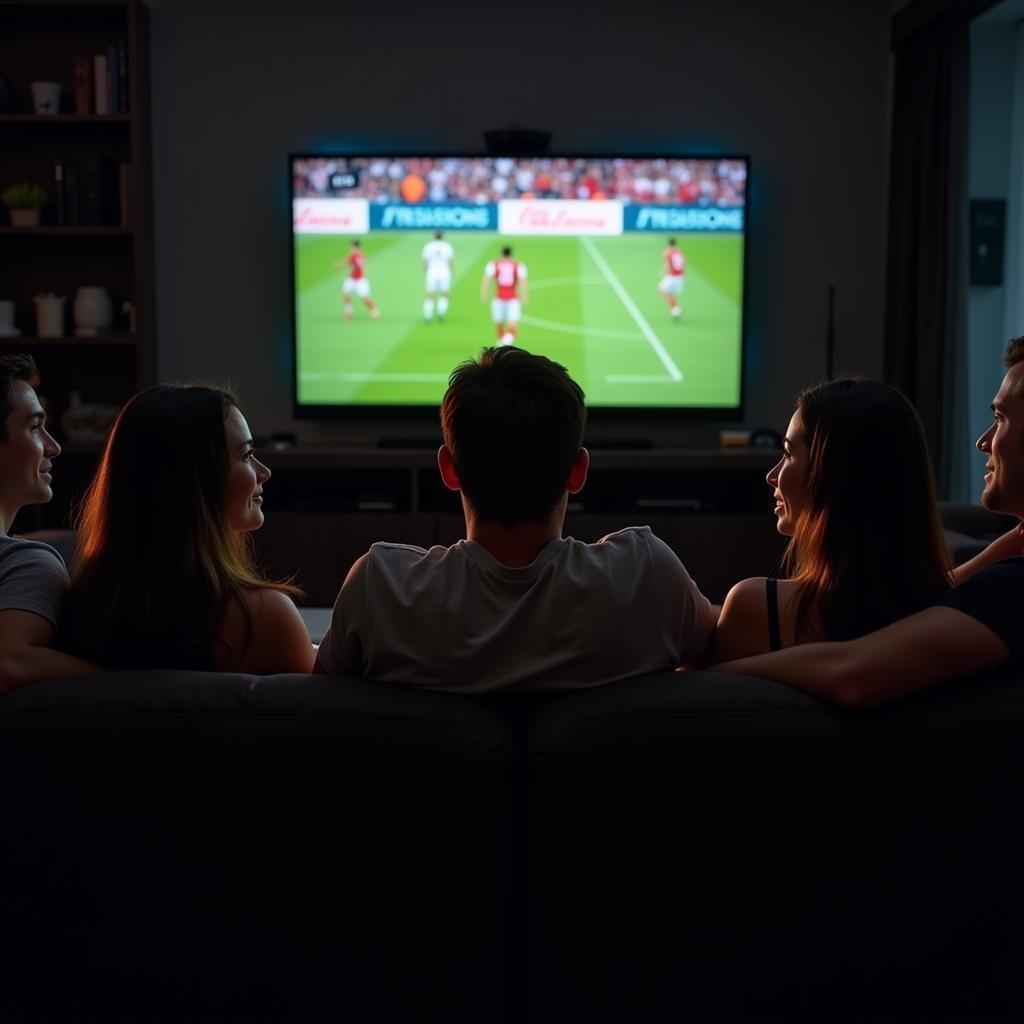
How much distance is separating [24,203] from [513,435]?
4.31 meters

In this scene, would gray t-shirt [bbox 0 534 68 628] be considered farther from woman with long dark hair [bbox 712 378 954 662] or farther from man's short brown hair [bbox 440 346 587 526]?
woman with long dark hair [bbox 712 378 954 662]

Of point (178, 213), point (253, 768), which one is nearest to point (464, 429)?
point (253, 768)

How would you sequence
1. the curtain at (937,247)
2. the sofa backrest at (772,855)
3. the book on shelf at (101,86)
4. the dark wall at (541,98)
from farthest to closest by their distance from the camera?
the dark wall at (541,98) < the book on shelf at (101,86) < the curtain at (937,247) < the sofa backrest at (772,855)

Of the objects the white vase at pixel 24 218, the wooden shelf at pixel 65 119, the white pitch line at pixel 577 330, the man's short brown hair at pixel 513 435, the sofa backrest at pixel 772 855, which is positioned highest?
the wooden shelf at pixel 65 119

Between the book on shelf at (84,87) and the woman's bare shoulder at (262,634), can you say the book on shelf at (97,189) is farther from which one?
the woman's bare shoulder at (262,634)

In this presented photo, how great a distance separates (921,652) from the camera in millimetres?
1149

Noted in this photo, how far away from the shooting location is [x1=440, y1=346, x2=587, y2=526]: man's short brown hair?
4.36ft

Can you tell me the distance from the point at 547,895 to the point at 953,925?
0.40m

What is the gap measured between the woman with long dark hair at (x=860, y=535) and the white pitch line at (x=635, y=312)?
373cm

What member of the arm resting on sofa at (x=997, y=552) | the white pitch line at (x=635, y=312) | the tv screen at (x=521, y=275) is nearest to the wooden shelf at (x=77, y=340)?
the tv screen at (x=521, y=275)

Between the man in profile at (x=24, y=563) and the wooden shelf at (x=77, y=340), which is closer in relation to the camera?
the man in profile at (x=24, y=563)

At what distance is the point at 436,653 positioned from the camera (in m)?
1.25

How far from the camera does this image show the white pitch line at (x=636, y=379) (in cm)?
509

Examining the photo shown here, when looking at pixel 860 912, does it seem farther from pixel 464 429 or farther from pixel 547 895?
pixel 464 429
